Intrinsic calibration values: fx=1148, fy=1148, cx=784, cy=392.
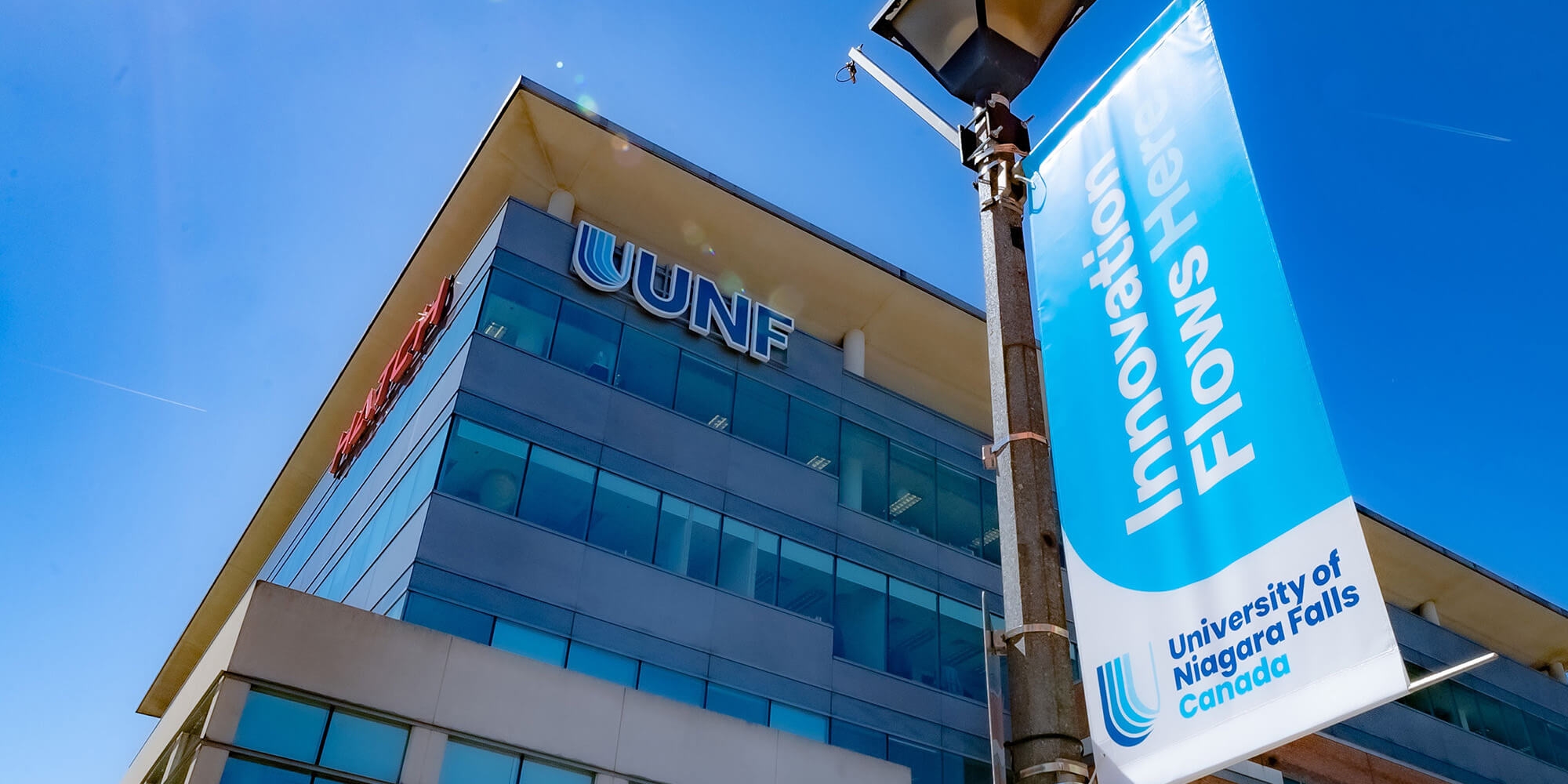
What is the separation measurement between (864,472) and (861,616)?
3.66 meters

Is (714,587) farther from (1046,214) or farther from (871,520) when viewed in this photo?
(1046,214)

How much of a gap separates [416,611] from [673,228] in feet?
37.2

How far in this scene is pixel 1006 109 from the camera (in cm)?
602

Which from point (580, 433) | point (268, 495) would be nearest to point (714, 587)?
point (580, 433)

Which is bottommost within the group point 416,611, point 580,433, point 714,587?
point 416,611

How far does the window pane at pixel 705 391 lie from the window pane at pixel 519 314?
9.95 ft

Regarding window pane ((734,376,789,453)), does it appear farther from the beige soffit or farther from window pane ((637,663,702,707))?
window pane ((637,663,702,707))

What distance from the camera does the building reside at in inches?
594

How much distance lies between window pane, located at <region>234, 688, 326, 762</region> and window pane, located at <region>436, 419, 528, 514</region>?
21.8 feet

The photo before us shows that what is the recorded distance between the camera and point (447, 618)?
19312 mm

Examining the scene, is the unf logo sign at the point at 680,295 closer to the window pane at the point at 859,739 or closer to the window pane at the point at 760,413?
the window pane at the point at 760,413

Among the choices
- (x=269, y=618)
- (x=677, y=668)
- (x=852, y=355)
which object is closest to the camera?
(x=269, y=618)

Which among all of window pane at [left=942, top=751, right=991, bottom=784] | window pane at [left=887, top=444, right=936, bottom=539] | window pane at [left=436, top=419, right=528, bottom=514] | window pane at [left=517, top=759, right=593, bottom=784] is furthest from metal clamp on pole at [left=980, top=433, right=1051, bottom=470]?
window pane at [left=887, top=444, right=936, bottom=539]

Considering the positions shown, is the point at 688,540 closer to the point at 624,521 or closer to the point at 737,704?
the point at 624,521
